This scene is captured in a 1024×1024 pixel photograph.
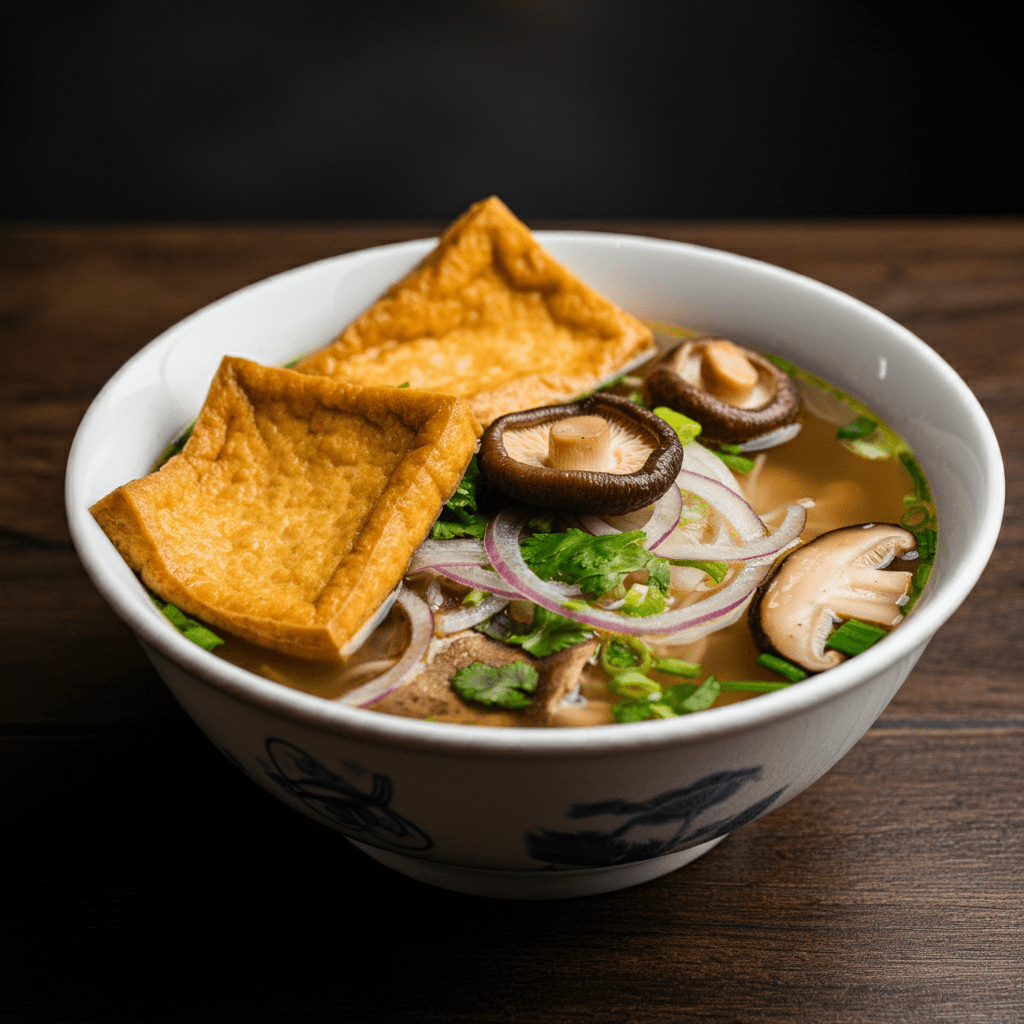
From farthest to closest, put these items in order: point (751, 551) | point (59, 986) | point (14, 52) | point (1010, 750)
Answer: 1. point (14, 52)
2. point (1010, 750)
3. point (751, 551)
4. point (59, 986)

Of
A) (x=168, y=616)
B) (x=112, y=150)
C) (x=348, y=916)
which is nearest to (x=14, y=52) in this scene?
(x=112, y=150)

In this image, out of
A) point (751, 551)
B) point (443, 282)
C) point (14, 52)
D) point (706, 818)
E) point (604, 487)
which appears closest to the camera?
point (706, 818)

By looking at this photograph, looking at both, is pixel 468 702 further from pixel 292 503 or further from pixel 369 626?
pixel 292 503

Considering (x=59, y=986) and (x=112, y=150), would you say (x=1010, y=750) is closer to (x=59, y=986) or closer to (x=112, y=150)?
(x=59, y=986)

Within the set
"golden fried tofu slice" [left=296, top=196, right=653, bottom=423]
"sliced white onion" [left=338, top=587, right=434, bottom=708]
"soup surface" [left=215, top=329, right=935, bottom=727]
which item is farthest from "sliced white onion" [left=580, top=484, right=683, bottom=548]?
"golden fried tofu slice" [left=296, top=196, right=653, bottom=423]

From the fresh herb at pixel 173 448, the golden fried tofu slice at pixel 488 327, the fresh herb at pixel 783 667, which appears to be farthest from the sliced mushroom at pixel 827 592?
the fresh herb at pixel 173 448

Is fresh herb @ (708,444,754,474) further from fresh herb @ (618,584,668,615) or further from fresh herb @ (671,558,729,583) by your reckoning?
fresh herb @ (618,584,668,615)
